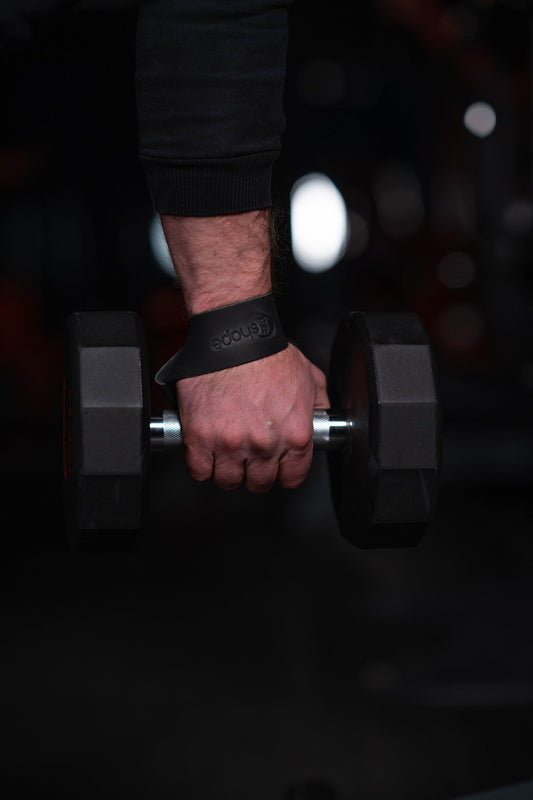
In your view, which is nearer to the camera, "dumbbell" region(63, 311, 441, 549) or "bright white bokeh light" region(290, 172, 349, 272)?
"dumbbell" region(63, 311, 441, 549)

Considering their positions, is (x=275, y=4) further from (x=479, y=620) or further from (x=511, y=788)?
(x=479, y=620)

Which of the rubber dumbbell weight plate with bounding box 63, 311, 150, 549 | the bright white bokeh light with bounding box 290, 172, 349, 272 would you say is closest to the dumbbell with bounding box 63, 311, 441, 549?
the rubber dumbbell weight plate with bounding box 63, 311, 150, 549

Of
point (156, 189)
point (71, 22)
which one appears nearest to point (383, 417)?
point (156, 189)

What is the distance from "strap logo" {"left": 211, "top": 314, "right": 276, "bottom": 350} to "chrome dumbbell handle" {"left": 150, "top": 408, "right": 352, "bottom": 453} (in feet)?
0.27

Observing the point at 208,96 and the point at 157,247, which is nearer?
the point at 208,96

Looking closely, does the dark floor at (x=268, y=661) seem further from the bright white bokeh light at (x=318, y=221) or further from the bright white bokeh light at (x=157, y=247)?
the bright white bokeh light at (x=318, y=221)

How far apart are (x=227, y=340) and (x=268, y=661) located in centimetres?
98

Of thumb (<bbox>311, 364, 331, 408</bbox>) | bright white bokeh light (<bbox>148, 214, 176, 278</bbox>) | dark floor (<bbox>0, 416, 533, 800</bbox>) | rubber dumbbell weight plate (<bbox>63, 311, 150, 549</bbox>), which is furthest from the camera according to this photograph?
bright white bokeh light (<bbox>148, 214, 176, 278</bbox>)

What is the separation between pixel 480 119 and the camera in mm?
2104

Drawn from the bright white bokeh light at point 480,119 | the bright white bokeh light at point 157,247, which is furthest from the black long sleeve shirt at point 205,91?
the bright white bokeh light at point 157,247

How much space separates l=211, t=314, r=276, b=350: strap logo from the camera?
0.76 m

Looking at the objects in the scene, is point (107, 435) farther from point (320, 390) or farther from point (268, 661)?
point (268, 661)

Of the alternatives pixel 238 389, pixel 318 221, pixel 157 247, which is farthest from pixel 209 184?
pixel 318 221

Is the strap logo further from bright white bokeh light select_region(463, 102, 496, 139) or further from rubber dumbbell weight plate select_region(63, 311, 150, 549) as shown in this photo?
bright white bokeh light select_region(463, 102, 496, 139)
